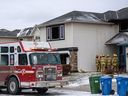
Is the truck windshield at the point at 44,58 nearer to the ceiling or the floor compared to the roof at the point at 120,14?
nearer to the floor

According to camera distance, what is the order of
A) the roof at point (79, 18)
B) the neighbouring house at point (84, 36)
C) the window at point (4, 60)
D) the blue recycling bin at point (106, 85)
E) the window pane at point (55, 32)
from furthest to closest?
the window pane at point (55, 32) → the roof at point (79, 18) → the neighbouring house at point (84, 36) → the window at point (4, 60) → the blue recycling bin at point (106, 85)

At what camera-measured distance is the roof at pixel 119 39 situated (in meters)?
39.3

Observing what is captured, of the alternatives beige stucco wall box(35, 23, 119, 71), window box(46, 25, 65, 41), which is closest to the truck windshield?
beige stucco wall box(35, 23, 119, 71)

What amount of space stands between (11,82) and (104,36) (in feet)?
67.6

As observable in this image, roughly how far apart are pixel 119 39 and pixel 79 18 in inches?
168

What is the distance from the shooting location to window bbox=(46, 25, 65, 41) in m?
41.2

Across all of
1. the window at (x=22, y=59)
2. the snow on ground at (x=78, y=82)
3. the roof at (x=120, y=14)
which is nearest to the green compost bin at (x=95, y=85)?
the window at (x=22, y=59)

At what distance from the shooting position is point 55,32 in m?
42.2

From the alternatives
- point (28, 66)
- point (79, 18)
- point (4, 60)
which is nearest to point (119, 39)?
point (79, 18)

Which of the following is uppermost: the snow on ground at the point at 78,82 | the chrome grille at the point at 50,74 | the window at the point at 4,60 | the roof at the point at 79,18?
the roof at the point at 79,18

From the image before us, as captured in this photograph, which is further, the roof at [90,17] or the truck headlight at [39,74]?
the roof at [90,17]

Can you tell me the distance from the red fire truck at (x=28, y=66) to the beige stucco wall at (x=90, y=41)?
16.9m

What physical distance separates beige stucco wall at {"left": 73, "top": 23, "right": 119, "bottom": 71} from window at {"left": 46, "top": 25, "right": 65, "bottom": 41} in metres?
1.66

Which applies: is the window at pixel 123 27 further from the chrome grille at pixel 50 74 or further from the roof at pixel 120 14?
the chrome grille at pixel 50 74
